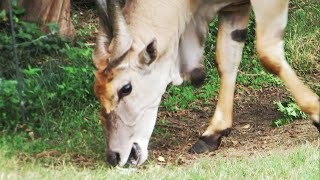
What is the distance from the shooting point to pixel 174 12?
5.93 meters

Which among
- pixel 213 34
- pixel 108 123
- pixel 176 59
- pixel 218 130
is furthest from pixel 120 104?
pixel 213 34

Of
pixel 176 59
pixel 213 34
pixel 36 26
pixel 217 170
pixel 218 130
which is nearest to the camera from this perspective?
pixel 217 170

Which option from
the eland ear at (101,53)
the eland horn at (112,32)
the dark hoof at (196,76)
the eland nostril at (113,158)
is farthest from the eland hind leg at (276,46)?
the eland nostril at (113,158)

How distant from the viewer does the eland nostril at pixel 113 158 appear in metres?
5.52

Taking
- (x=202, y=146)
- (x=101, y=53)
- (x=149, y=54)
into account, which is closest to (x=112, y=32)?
(x=101, y=53)

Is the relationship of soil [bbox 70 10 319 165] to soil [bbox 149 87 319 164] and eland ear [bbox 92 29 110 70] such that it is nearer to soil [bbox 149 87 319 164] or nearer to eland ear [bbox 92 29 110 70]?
soil [bbox 149 87 319 164]

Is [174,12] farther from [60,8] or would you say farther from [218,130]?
[60,8]

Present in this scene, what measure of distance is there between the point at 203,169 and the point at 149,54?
0.91m

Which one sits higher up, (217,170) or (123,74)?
(123,74)

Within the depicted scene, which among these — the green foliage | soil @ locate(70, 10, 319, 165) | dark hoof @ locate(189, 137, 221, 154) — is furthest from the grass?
the green foliage

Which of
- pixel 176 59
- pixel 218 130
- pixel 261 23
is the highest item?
pixel 261 23

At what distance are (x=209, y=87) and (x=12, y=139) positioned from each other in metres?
2.67

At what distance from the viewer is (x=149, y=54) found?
5684mm

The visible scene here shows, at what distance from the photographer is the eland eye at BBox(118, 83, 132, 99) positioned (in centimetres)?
556
